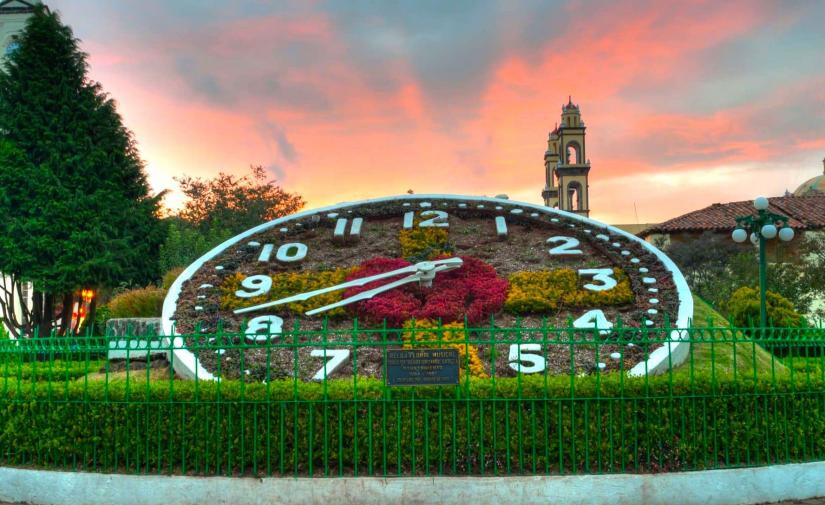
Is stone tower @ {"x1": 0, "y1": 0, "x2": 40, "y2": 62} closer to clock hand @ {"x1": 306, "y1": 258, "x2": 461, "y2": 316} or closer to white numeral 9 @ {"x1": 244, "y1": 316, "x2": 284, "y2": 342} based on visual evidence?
white numeral 9 @ {"x1": 244, "y1": 316, "x2": 284, "y2": 342}

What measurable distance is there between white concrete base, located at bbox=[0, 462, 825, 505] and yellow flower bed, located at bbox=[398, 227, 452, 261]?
5.44 m

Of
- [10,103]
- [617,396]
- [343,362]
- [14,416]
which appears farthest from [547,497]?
[10,103]

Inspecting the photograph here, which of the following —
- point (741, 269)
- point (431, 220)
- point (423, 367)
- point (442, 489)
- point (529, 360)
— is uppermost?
point (431, 220)

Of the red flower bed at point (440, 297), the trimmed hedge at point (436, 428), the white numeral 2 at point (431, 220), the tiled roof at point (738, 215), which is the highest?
the tiled roof at point (738, 215)

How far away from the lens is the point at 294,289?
989 cm

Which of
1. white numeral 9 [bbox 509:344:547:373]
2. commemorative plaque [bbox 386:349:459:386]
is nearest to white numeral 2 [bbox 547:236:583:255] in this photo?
white numeral 9 [bbox 509:344:547:373]

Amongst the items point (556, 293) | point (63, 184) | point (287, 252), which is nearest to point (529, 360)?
point (556, 293)

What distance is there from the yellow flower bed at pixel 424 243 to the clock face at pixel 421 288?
23 millimetres

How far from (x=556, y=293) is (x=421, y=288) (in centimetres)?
180

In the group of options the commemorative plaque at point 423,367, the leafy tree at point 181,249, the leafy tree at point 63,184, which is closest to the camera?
the commemorative plaque at point 423,367

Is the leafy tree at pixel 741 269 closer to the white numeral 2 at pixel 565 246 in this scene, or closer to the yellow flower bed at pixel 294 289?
the white numeral 2 at pixel 565 246

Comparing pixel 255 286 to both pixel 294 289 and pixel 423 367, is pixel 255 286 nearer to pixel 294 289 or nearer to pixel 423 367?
pixel 294 289

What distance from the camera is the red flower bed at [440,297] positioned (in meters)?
9.09

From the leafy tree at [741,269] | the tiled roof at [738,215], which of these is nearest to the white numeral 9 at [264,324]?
the leafy tree at [741,269]
